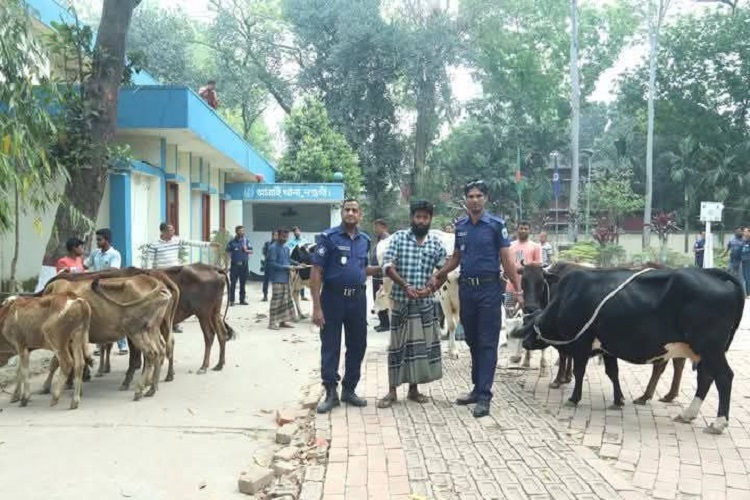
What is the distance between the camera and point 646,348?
6055mm

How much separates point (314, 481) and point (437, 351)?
2.04 meters

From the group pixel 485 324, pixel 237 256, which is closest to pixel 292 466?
pixel 485 324

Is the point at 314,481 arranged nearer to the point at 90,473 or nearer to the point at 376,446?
the point at 376,446

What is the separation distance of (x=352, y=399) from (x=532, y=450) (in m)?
1.85

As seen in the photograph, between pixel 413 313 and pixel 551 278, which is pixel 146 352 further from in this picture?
pixel 551 278

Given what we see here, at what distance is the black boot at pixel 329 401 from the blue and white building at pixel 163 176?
3075mm

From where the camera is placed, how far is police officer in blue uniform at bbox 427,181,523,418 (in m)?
6.01

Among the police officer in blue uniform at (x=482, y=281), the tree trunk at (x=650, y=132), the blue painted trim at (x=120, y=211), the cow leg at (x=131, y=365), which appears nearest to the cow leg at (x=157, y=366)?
the cow leg at (x=131, y=365)

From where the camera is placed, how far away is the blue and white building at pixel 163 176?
39.4ft

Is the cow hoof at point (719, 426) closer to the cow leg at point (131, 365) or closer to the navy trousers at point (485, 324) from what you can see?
the navy trousers at point (485, 324)

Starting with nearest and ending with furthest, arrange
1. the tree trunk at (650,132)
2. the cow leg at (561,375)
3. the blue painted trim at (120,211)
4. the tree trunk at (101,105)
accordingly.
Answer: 1. the cow leg at (561,375)
2. the tree trunk at (101,105)
3. the blue painted trim at (120,211)
4. the tree trunk at (650,132)

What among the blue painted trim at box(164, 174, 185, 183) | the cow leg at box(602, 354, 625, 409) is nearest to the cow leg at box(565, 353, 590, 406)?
the cow leg at box(602, 354, 625, 409)

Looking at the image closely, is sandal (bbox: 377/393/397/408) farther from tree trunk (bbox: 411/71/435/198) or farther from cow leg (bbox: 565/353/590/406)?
tree trunk (bbox: 411/71/435/198)

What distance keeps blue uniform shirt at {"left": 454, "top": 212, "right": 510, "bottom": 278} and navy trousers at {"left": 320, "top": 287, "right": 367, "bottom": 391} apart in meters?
0.94
